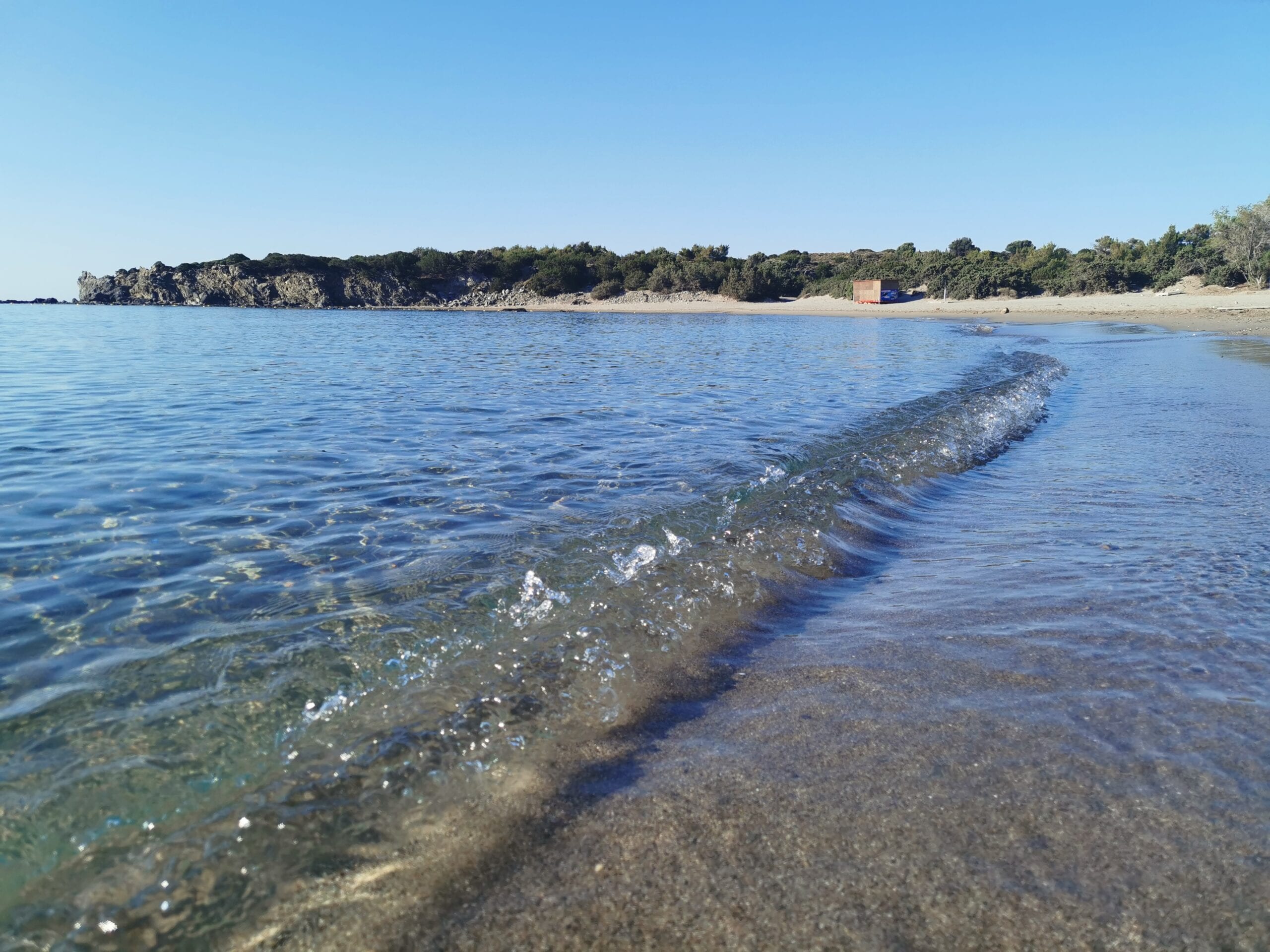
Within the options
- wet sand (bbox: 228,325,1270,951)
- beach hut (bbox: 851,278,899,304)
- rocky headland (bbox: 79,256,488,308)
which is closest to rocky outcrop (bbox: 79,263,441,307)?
rocky headland (bbox: 79,256,488,308)

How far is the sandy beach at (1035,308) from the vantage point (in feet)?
98.1

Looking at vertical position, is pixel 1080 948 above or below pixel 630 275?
below

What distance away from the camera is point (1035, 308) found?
1751 inches

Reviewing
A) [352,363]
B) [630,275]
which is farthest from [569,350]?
[630,275]

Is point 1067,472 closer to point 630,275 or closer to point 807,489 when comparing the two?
point 807,489

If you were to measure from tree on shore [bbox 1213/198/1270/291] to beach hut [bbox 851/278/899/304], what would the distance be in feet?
63.7

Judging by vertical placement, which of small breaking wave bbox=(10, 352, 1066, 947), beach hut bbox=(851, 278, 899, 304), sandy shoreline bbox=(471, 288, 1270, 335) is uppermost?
beach hut bbox=(851, 278, 899, 304)

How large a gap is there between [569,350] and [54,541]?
1836 centimetres

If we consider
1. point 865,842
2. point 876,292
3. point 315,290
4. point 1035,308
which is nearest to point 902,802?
point 865,842

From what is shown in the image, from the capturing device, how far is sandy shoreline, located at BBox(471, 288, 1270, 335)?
29.8m

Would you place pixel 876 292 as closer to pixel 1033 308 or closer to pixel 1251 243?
pixel 1033 308

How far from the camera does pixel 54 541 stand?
4574mm

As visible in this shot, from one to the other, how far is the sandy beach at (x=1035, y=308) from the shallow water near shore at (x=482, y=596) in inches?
942

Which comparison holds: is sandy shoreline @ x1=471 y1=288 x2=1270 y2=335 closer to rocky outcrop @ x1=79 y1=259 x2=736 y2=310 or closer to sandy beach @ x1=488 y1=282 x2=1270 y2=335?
sandy beach @ x1=488 y1=282 x2=1270 y2=335
